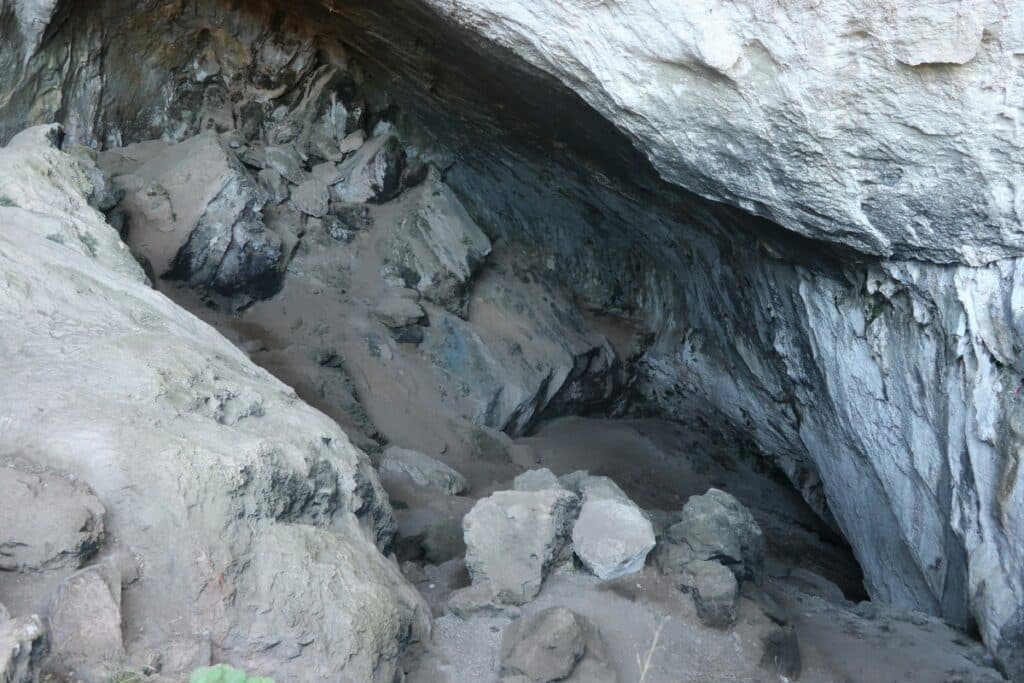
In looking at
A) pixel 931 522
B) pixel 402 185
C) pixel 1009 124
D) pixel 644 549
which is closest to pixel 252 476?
pixel 644 549

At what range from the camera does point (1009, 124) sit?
4.28 m

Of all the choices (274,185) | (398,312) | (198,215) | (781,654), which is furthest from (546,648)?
(274,185)

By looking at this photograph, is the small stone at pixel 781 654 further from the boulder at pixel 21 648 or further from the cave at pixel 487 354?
the boulder at pixel 21 648

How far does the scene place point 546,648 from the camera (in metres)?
4.09

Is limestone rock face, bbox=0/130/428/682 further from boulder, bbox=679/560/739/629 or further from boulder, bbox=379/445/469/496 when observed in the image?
boulder, bbox=379/445/469/496

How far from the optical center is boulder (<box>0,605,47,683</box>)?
96.6 inches

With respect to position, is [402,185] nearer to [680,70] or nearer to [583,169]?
[583,169]

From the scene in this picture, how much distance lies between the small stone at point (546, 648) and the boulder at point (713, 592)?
929mm

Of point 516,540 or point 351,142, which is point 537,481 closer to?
point 516,540

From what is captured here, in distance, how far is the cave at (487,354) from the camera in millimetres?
3531

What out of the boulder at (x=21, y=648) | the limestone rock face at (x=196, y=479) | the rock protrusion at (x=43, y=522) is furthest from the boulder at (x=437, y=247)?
the boulder at (x=21, y=648)

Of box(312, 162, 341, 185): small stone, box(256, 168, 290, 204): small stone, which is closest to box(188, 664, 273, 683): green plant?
box(256, 168, 290, 204): small stone

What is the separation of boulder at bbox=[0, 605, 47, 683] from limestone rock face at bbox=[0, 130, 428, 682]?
0.31 metres

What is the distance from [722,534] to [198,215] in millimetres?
5310
